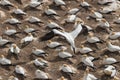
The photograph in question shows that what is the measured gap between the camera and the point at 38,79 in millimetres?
10648

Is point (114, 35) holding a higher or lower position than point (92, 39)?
higher

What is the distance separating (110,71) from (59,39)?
6.45 ft

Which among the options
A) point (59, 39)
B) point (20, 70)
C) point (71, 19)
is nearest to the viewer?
point (20, 70)

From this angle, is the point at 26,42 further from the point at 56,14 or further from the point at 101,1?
the point at 101,1

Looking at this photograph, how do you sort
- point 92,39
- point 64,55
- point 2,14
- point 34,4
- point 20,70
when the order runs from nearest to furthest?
1. point 20,70
2. point 64,55
3. point 92,39
4. point 2,14
5. point 34,4

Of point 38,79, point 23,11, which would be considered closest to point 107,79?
point 38,79

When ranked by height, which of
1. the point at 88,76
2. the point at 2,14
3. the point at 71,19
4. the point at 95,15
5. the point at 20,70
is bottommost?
the point at 88,76

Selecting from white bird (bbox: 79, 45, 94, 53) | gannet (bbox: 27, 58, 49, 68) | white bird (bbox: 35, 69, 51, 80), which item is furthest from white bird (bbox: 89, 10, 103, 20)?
white bird (bbox: 35, 69, 51, 80)

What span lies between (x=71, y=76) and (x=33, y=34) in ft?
6.80

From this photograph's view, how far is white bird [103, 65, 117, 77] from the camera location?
10874mm

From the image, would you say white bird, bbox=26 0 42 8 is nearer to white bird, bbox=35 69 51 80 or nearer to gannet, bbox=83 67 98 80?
white bird, bbox=35 69 51 80

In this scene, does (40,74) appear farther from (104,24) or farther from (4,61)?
(104,24)

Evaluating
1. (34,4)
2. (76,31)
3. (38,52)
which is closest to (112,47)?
(76,31)

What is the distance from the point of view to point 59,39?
12164mm
